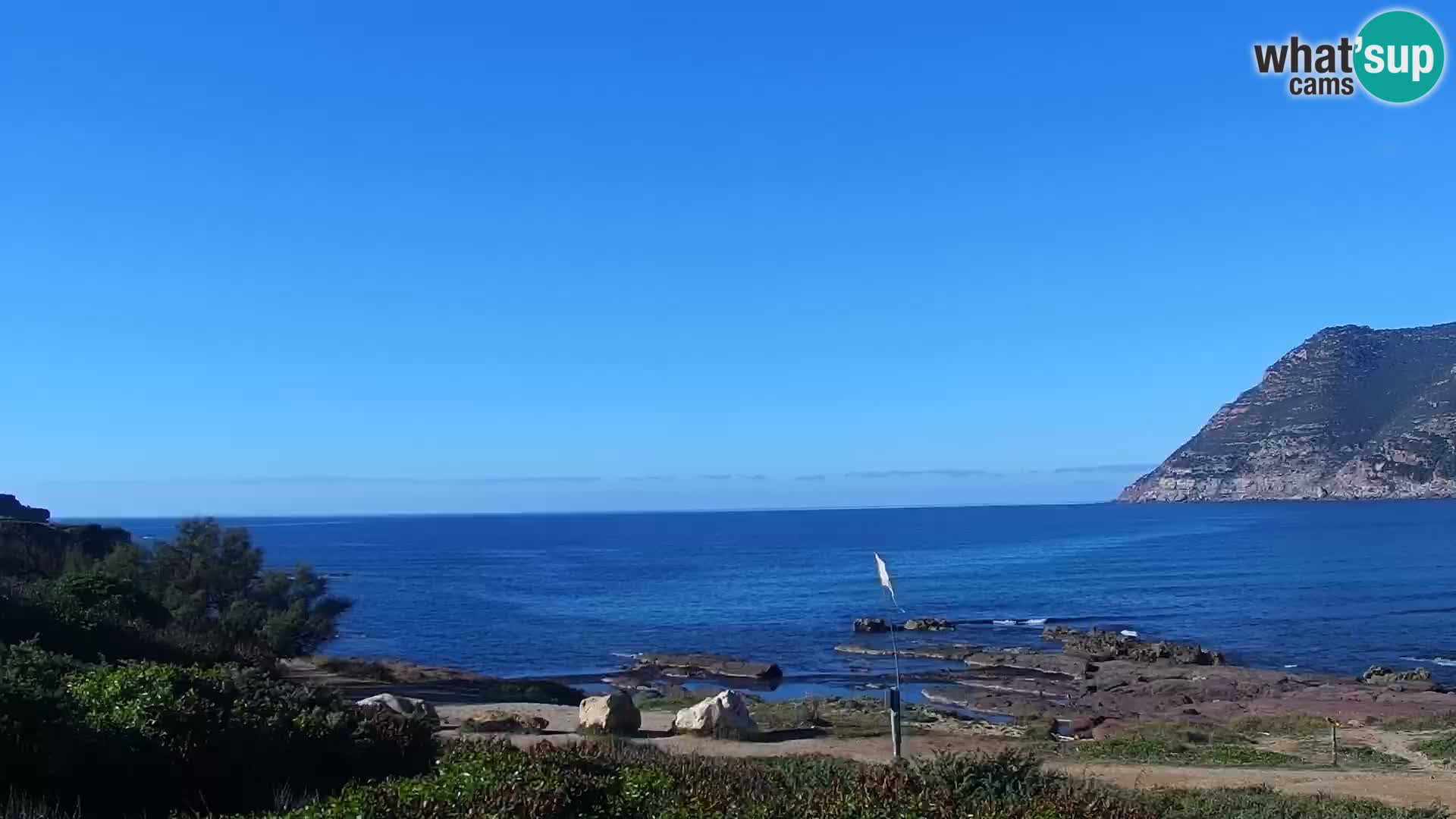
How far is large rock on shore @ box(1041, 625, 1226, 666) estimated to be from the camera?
47281mm

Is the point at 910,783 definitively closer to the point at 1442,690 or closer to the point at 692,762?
the point at 692,762

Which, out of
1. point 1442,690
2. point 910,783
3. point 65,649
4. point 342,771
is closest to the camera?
point 910,783

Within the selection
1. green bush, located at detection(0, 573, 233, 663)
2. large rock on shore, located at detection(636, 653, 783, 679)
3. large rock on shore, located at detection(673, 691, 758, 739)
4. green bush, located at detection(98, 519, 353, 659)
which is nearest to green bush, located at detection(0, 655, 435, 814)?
green bush, located at detection(0, 573, 233, 663)

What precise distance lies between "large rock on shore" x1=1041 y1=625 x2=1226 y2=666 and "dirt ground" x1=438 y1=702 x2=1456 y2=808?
18217 millimetres

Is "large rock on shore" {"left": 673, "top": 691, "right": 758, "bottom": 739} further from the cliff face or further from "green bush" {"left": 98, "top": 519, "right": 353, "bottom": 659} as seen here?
the cliff face

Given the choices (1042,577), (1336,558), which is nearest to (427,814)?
(1042,577)

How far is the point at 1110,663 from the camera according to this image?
154 feet

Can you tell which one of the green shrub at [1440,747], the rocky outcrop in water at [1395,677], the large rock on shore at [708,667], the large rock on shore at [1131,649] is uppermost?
the green shrub at [1440,747]

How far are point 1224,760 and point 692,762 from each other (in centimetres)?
1509

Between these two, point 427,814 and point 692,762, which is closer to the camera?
point 427,814

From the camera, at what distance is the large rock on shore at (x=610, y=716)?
81.8 feet

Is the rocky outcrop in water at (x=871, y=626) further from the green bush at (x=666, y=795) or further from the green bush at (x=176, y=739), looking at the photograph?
the green bush at (x=666, y=795)

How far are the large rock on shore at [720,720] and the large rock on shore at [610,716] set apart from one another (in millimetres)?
935

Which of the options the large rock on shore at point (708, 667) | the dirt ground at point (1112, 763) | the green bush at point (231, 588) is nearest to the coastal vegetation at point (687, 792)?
the dirt ground at point (1112, 763)
